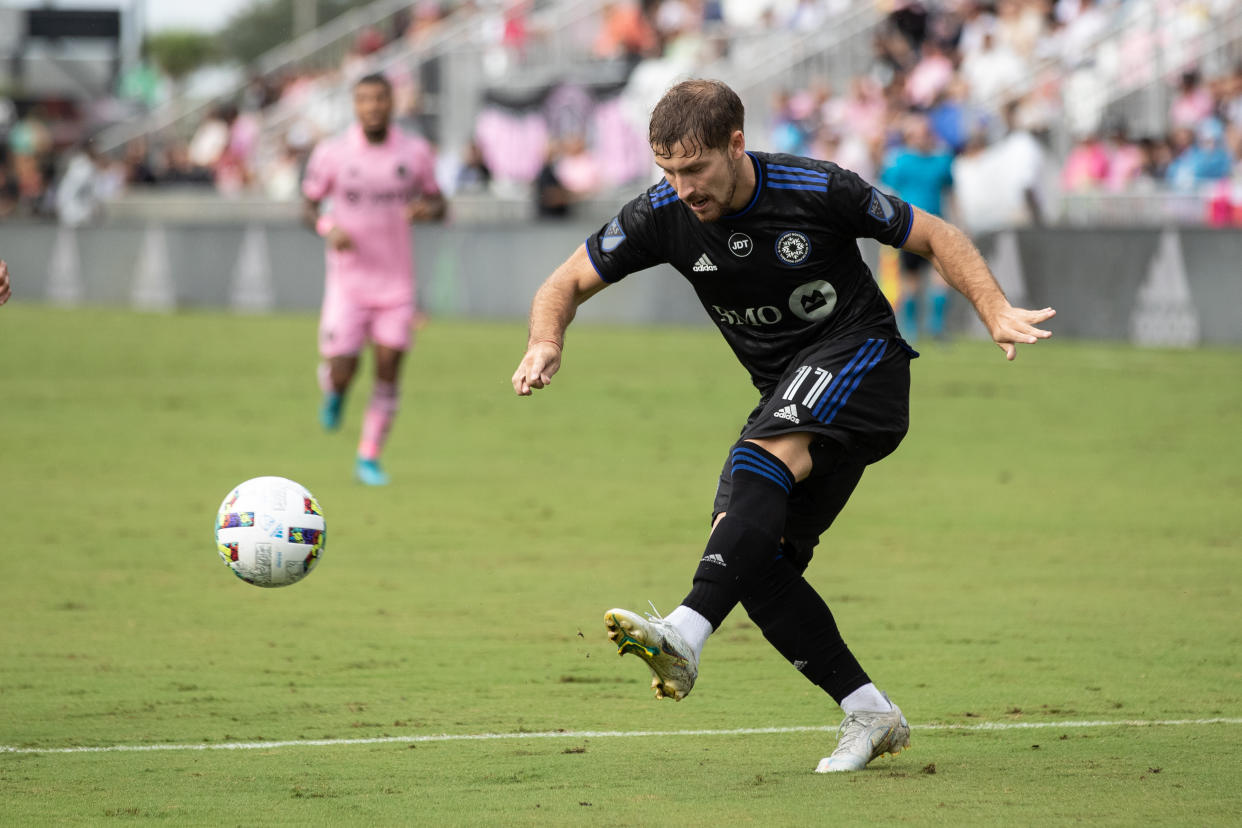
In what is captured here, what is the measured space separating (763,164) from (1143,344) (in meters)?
15.8

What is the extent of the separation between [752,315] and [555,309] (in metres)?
0.57

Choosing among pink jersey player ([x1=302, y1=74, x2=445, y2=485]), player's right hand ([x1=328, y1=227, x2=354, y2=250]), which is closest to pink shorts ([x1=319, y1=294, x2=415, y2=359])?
pink jersey player ([x1=302, y1=74, x2=445, y2=485])

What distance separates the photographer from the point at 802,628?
5445mm

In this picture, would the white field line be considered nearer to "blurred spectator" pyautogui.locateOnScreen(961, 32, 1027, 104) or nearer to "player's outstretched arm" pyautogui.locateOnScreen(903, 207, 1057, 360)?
"player's outstretched arm" pyautogui.locateOnScreen(903, 207, 1057, 360)

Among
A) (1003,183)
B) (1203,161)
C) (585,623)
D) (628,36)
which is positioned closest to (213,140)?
(628,36)

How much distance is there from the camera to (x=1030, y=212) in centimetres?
2177

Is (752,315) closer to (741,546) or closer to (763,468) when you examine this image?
(763,468)

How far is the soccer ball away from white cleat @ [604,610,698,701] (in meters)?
2.06

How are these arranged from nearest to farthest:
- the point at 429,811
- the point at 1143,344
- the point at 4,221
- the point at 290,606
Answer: the point at 429,811, the point at 290,606, the point at 1143,344, the point at 4,221

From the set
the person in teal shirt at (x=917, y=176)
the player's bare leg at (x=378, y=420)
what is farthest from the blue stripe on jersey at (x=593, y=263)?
the person in teal shirt at (x=917, y=176)

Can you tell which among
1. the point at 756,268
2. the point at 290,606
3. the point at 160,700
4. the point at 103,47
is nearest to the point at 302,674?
the point at 160,700

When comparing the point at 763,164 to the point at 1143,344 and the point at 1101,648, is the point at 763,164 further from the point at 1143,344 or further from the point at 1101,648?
the point at 1143,344

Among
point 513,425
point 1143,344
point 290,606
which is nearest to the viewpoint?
point 290,606

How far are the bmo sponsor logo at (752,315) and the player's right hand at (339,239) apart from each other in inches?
260
